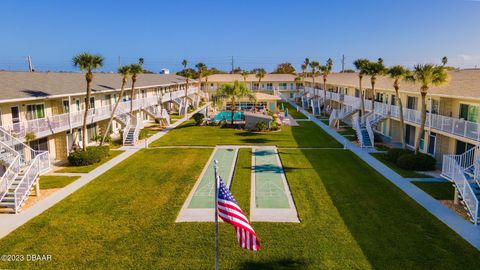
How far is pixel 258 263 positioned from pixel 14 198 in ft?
41.1

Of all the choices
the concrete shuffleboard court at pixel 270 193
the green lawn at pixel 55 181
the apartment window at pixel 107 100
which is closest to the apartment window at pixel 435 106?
the concrete shuffleboard court at pixel 270 193

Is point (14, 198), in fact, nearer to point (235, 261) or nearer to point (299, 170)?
point (235, 261)

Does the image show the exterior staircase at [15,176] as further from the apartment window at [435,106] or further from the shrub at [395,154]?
the apartment window at [435,106]

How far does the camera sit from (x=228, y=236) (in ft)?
47.3

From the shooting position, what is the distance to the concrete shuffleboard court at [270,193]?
651 inches

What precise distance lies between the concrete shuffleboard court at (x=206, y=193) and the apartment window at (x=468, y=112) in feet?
53.6

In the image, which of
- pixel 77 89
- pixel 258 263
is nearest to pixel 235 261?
pixel 258 263

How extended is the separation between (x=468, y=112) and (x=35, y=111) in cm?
3014

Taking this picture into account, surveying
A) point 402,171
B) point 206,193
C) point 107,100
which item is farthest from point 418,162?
point 107,100

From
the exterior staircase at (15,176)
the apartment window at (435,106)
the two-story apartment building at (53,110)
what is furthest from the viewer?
the apartment window at (435,106)

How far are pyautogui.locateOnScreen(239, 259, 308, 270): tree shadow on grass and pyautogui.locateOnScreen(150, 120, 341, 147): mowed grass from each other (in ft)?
71.2

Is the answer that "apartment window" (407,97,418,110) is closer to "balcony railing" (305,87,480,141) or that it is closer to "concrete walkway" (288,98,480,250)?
"balcony railing" (305,87,480,141)

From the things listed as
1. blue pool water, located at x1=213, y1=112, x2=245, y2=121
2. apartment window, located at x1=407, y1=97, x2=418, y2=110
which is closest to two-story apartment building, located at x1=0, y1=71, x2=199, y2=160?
blue pool water, located at x1=213, y1=112, x2=245, y2=121

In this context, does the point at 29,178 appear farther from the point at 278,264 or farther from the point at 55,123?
the point at 278,264
